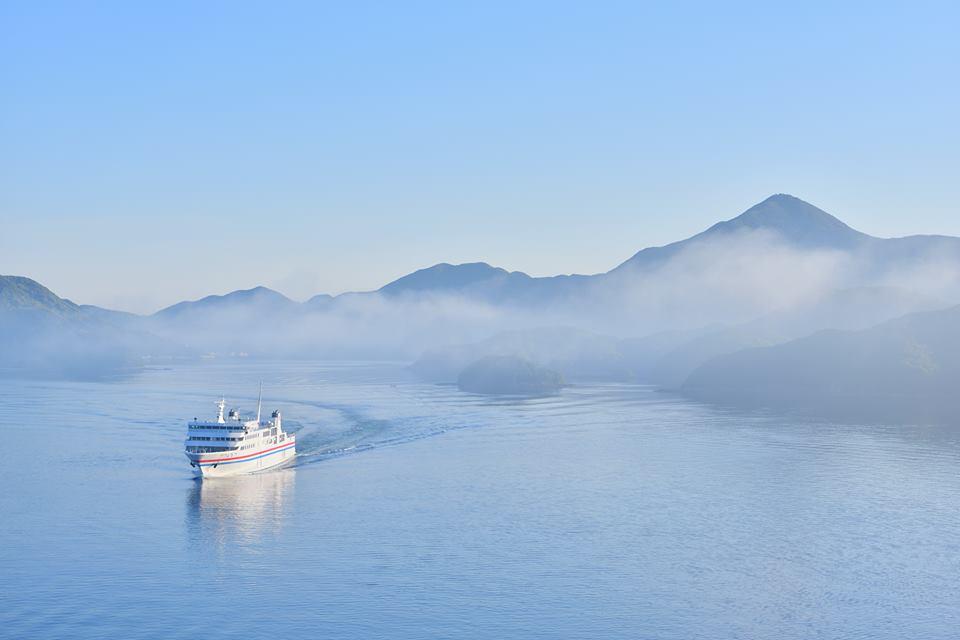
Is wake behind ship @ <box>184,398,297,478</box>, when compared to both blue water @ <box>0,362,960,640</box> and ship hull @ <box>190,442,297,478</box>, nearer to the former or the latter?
ship hull @ <box>190,442,297,478</box>

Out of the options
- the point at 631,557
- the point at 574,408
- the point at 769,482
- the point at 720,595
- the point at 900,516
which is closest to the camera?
the point at 720,595

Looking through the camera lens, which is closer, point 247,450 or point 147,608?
point 147,608

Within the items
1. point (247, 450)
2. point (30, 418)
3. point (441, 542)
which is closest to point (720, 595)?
point (441, 542)

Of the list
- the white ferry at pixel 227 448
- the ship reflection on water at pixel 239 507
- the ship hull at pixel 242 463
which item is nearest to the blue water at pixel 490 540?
the ship reflection on water at pixel 239 507

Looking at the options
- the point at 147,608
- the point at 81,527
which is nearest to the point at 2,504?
the point at 81,527

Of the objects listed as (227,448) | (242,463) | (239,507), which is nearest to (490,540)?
(239,507)

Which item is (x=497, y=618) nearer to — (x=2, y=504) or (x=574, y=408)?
(x=2, y=504)

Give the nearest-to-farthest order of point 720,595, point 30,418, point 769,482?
1. point 720,595
2. point 769,482
3. point 30,418

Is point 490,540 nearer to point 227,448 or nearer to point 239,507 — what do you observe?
point 239,507

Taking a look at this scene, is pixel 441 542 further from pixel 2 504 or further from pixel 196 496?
pixel 2 504

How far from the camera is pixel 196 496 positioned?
282ft

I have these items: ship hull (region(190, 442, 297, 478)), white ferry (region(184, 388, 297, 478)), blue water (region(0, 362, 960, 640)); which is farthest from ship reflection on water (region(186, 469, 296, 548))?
white ferry (region(184, 388, 297, 478))

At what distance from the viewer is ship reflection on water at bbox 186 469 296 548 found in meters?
70.8

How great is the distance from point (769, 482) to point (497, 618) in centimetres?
5033
